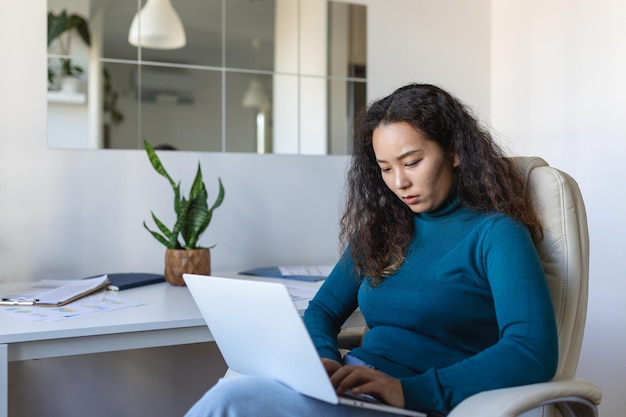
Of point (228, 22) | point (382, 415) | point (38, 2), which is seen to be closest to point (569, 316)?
point (382, 415)

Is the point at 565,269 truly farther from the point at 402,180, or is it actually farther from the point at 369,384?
the point at 369,384

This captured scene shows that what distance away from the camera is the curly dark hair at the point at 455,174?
145cm

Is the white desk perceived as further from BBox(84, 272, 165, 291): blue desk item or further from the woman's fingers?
the woman's fingers

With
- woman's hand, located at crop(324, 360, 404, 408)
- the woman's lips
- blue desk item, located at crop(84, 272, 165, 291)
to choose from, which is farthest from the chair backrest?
blue desk item, located at crop(84, 272, 165, 291)

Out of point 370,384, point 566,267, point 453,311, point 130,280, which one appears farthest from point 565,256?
point 130,280

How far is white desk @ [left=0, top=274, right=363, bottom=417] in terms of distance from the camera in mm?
1492

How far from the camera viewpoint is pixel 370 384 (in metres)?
1.20

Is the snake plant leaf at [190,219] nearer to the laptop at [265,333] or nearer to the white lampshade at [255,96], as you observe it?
the white lampshade at [255,96]

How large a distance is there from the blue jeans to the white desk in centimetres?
48

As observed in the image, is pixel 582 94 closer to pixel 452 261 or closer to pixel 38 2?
pixel 452 261

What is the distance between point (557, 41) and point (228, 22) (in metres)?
1.37

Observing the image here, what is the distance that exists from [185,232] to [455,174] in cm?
104

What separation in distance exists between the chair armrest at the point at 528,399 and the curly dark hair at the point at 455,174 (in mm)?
376

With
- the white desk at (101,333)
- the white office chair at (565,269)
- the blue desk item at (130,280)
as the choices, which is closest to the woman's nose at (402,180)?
the white office chair at (565,269)
